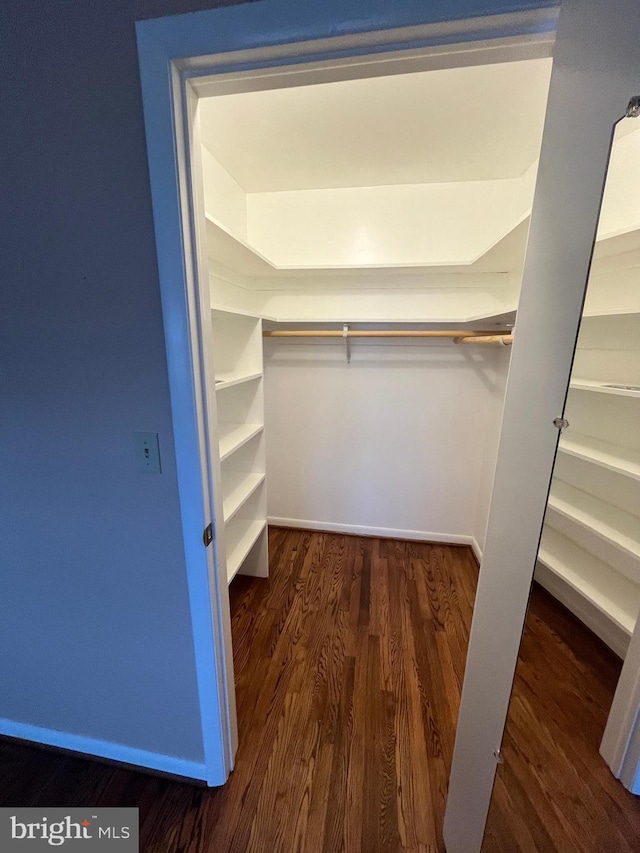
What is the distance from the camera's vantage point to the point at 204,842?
1050 mm

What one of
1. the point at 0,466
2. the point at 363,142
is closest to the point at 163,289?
the point at 0,466

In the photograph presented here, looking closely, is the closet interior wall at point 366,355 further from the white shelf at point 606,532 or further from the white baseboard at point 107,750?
the white baseboard at point 107,750

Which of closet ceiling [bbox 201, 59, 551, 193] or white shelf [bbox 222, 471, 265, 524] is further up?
closet ceiling [bbox 201, 59, 551, 193]

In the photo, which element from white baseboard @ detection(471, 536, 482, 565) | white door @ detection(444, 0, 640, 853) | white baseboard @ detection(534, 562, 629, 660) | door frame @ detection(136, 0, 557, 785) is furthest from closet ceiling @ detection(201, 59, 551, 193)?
white baseboard @ detection(471, 536, 482, 565)

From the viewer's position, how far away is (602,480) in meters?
1.02

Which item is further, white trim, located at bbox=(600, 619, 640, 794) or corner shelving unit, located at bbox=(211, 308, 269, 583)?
corner shelving unit, located at bbox=(211, 308, 269, 583)

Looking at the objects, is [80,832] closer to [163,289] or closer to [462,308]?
[163,289]

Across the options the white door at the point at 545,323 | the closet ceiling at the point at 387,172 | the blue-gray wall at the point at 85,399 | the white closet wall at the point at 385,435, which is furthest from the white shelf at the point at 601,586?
the blue-gray wall at the point at 85,399

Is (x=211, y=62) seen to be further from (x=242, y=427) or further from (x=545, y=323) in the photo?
(x=242, y=427)

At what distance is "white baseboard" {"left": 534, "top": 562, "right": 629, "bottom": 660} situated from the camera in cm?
111

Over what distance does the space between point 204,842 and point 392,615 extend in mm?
1238

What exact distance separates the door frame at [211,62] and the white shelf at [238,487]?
759 millimetres

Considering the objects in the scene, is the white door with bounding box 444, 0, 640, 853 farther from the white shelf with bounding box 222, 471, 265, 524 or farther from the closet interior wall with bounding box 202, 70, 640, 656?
the white shelf with bounding box 222, 471, 265, 524

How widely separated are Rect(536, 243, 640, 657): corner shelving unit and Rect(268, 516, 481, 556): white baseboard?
139 cm
